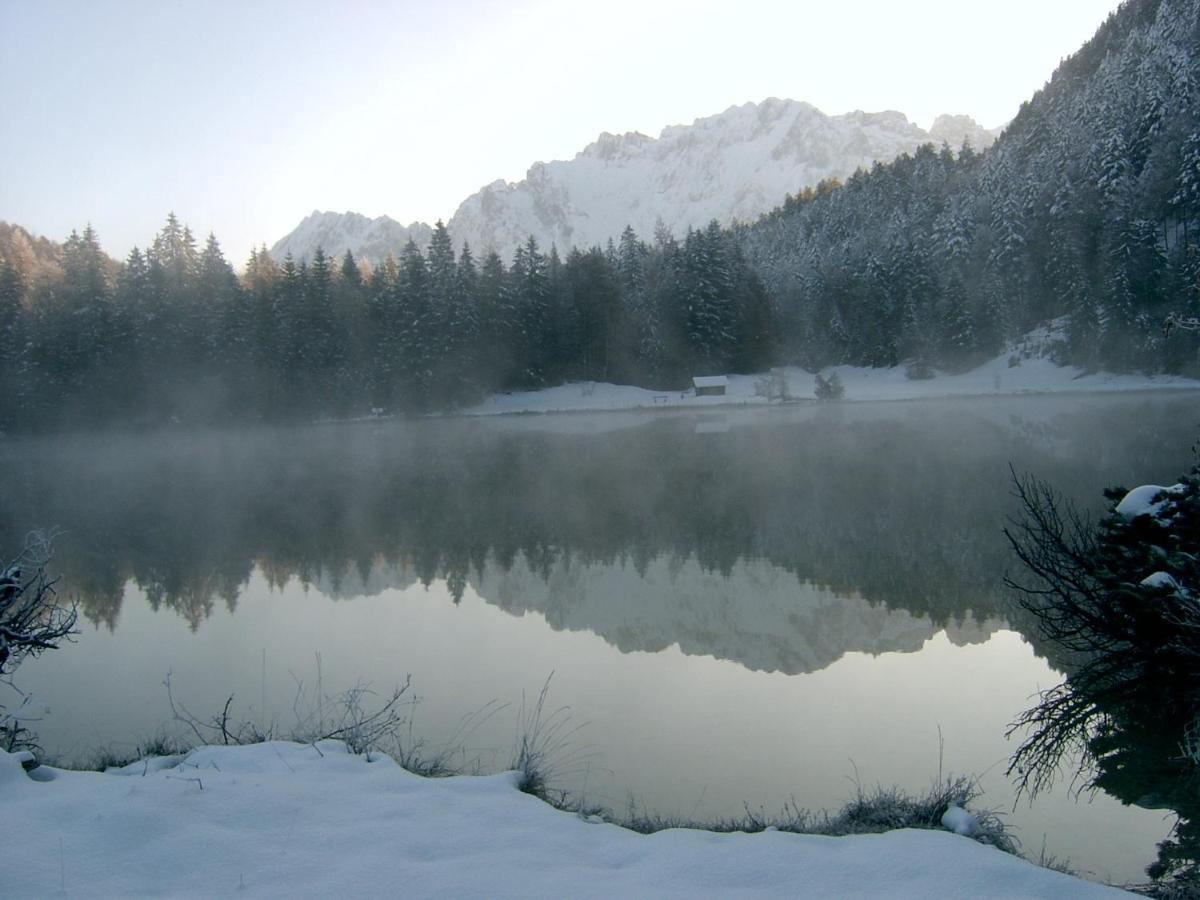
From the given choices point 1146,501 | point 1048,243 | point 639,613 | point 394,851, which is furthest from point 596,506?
point 1048,243

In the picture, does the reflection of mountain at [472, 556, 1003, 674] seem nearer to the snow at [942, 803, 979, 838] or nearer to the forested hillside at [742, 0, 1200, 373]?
the snow at [942, 803, 979, 838]

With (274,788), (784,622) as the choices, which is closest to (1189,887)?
(274,788)

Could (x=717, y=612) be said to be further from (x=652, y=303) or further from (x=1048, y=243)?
(x=1048, y=243)

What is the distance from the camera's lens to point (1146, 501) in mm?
6547

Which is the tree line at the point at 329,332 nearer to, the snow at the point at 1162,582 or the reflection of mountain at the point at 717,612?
the reflection of mountain at the point at 717,612

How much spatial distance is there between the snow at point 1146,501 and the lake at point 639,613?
85.2 inches

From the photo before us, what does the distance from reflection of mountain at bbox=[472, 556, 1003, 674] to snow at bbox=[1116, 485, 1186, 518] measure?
320 centimetres

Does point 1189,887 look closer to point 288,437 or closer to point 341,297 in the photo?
point 288,437

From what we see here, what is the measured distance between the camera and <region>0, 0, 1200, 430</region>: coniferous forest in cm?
5181

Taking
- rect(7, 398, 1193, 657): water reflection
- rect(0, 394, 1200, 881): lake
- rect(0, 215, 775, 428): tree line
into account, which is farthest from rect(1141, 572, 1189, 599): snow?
rect(0, 215, 775, 428): tree line

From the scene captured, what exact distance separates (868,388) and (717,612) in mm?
51141

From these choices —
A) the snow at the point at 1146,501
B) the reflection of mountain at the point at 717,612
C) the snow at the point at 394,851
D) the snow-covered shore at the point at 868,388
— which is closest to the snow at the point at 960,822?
the snow at the point at 394,851

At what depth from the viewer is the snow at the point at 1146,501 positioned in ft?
21.0

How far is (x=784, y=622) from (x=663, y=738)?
12.4 feet
